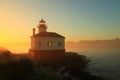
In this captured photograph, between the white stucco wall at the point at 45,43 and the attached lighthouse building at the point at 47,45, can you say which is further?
the white stucco wall at the point at 45,43

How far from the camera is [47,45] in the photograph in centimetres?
4125

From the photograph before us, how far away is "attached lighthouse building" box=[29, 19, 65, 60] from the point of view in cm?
4094

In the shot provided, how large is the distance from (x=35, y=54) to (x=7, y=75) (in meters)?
20.2

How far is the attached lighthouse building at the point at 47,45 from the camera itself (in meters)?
40.9

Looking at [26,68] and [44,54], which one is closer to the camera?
[26,68]

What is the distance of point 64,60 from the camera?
4016 centimetres

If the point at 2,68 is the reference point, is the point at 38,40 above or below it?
above

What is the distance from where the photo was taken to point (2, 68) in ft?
72.1

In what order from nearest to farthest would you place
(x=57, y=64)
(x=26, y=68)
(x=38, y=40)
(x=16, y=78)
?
(x=16, y=78) < (x=26, y=68) < (x=57, y=64) < (x=38, y=40)

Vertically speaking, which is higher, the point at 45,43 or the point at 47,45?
the point at 45,43

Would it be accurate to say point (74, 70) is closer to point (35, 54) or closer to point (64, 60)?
point (64, 60)

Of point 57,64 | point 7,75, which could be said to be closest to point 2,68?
point 7,75

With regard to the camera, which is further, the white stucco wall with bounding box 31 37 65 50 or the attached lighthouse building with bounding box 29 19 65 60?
the white stucco wall with bounding box 31 37 65 50

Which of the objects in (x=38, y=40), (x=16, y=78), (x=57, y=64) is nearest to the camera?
(x=16, y=78)
